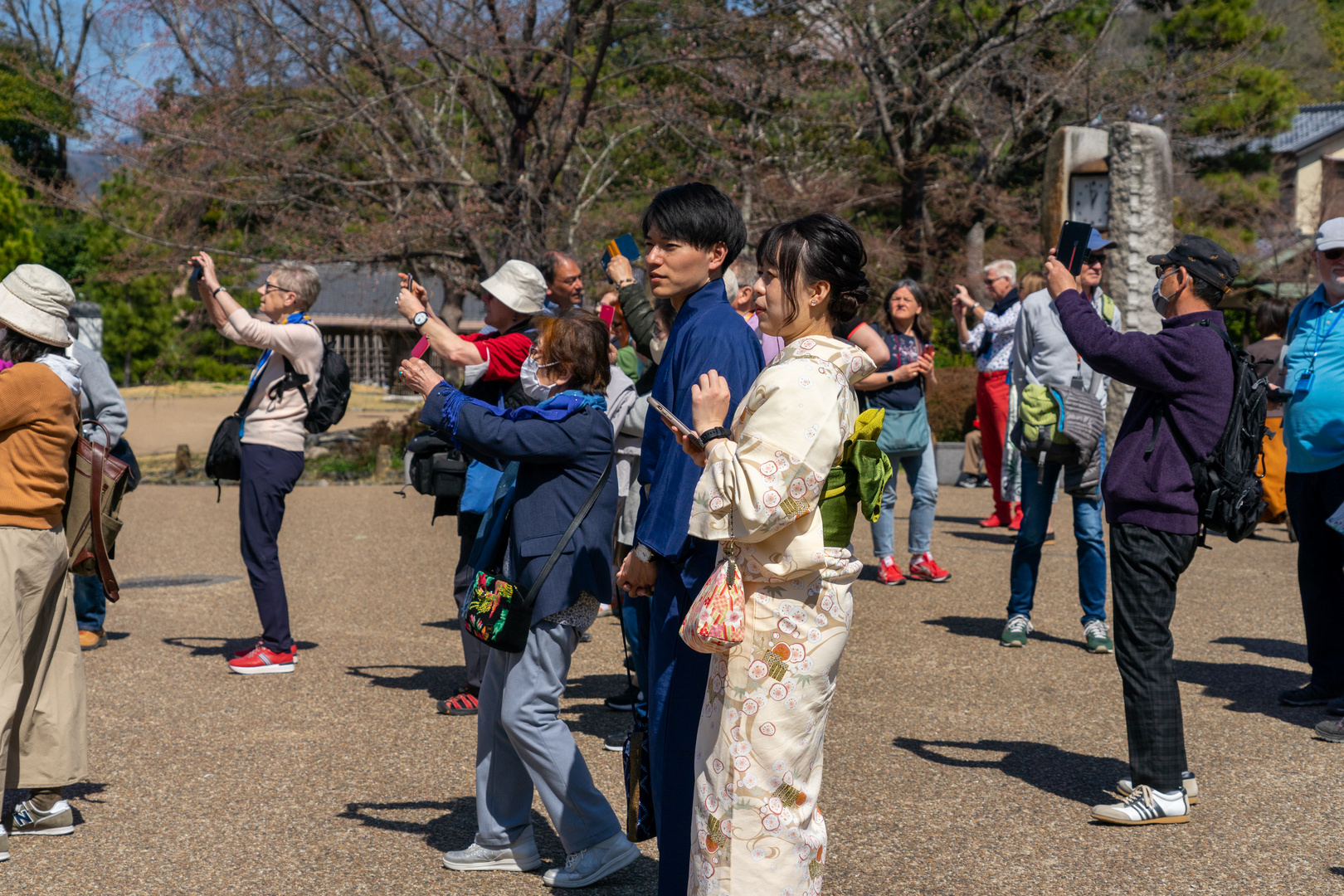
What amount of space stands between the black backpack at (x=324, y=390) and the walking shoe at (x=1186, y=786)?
379cm

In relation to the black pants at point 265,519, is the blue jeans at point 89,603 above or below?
below

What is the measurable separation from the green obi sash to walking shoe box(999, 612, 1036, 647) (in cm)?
392

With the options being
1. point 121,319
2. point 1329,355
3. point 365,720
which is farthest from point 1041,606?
point 121,319

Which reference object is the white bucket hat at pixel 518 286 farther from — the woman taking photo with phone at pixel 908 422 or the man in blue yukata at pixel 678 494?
the woman taking photo with phone at pixel 908 422

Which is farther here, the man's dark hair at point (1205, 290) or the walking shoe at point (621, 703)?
the walking shoe at point (621, 703)

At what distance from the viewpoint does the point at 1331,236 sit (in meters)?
4.98

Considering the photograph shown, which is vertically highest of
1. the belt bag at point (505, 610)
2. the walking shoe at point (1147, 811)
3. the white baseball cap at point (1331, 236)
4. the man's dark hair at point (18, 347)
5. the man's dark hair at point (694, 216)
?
the white baseball cap at point (1331, 236)

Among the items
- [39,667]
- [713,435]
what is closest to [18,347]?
[39,667]

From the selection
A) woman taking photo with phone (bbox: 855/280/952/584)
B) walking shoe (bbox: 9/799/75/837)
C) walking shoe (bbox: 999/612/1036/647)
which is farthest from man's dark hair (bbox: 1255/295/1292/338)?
walking shoe (bbox: 9/799/75/837)

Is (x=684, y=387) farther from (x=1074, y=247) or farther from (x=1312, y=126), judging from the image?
(x=1312, y=126)

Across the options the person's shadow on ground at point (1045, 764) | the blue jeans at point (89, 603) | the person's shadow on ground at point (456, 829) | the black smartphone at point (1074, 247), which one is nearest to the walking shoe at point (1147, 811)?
the person's shadow on ground at point (1045, 764)

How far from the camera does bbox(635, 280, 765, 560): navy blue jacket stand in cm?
287

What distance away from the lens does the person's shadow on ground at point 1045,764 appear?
4.24 m

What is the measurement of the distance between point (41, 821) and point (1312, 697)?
4993mm
